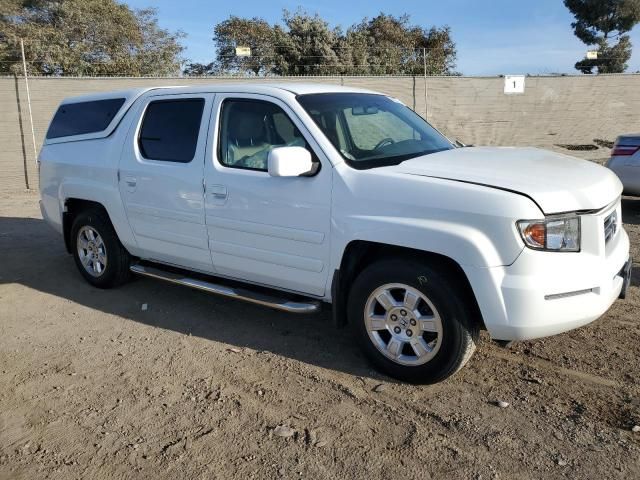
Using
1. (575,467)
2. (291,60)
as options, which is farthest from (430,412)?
(291,60)

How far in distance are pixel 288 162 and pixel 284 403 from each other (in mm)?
1489

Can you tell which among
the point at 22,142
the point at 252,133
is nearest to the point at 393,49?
the point at 22,142

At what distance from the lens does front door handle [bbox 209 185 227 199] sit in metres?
4.29

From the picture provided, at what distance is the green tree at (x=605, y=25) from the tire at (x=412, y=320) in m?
35.8

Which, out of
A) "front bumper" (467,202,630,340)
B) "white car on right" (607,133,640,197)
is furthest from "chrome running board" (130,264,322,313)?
"white car on right" (607,133,640,197)

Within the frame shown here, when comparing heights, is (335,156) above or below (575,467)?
above

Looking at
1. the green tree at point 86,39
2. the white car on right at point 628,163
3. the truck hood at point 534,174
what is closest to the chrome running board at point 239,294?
the truck hood at point 534,174

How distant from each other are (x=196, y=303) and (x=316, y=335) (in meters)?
1.36

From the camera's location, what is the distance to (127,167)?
16.5 ft

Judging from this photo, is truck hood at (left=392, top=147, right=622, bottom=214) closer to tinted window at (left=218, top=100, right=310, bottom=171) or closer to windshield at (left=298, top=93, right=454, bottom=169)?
windshield at (left=298, top=93, right=454, bottom=169)

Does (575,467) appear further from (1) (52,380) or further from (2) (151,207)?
(2) (151,207)

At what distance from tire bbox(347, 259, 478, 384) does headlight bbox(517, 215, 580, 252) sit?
20.2 inches

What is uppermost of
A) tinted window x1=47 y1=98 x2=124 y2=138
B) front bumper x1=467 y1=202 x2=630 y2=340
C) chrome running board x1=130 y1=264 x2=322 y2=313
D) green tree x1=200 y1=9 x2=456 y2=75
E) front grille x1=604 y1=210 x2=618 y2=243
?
green tree x1=200 y1=9 x2=456 y2=75

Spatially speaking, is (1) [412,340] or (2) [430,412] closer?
(2) [430,412]
